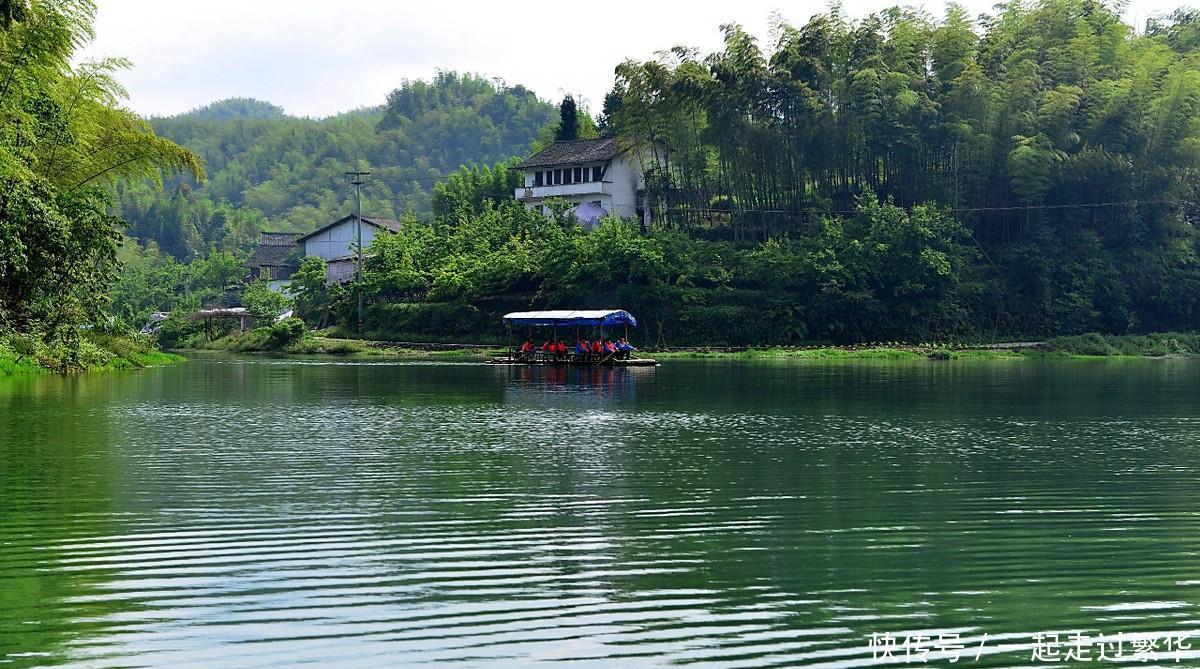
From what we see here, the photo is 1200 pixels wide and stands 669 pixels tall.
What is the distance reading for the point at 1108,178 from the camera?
56.6m

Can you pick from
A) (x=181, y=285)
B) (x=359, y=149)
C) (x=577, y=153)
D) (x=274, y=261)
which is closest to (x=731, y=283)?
(x=577, y=153)

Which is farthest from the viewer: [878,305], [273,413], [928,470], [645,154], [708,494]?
[645,154]

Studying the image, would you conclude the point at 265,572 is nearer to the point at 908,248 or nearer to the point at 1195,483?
the point at 1195,483

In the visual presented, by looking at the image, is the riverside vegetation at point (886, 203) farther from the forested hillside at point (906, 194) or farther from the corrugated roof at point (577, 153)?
the corrugated roof at point (577, 153)

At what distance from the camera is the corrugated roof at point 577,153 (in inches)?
2606

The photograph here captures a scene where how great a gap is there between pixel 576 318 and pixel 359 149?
125m

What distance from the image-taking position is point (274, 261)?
299 ft

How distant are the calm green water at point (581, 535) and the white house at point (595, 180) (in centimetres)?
4274

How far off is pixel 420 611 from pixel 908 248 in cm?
4913

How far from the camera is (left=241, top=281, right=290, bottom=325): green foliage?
65938mm

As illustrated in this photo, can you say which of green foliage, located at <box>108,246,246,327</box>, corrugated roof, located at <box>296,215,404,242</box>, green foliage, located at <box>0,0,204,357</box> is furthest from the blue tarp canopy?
green foliage, located at <box>108,246,246,327</box>

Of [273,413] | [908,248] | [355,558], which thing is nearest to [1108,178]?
[908,248]

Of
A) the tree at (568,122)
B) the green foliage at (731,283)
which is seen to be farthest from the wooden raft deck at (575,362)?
the tree at (568,122)

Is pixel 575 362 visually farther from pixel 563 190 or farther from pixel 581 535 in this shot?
pixel 581 535
